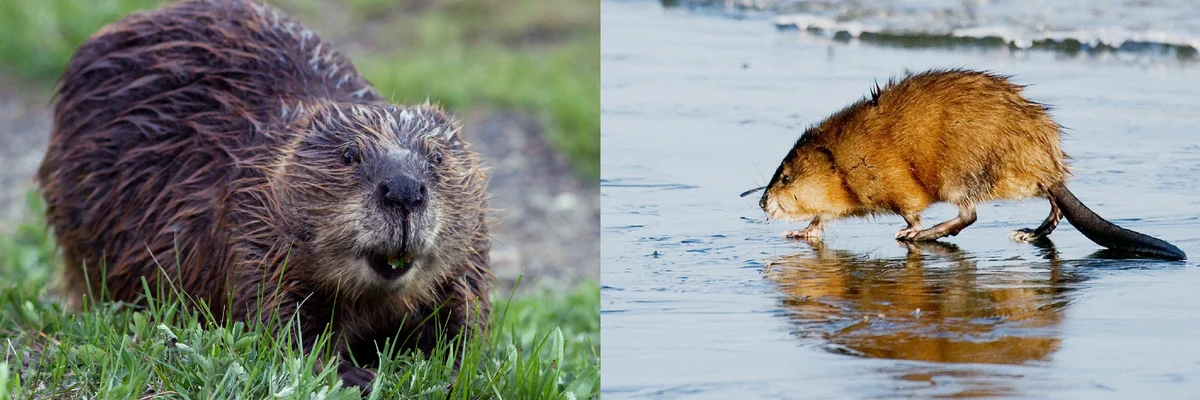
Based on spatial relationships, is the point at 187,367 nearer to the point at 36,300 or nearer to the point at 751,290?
the point at 751,290

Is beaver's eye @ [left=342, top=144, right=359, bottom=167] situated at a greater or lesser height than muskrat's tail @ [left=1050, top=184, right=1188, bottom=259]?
greater

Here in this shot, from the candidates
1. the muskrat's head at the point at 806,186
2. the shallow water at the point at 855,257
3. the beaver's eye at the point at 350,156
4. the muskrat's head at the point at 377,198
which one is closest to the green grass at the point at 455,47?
the muskrat's head at the point at 377,198

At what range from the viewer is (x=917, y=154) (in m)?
2.16

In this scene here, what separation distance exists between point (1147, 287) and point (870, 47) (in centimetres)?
60

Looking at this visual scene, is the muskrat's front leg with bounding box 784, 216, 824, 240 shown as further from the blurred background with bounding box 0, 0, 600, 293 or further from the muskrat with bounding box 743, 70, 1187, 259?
the blurred background with bounding box 0, 0, 600, 293

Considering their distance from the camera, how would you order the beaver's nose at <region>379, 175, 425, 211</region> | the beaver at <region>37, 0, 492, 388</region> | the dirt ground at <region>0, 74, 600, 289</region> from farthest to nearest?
the dirt ground at <region>0, 74, 600, 289</region> → the beaver at <region>37, 0, 492, 388</region> → the beaver's nose at <region>379, 175, 425, 211</region>

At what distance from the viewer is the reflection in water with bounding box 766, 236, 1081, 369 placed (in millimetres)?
2021

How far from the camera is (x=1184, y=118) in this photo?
2.19 meters

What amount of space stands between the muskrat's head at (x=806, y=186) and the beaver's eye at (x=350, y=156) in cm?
97

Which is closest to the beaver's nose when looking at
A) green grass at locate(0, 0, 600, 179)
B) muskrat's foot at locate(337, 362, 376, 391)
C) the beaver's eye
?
the beaver's eye

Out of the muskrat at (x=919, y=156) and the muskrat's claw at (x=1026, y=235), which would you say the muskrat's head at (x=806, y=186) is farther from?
the muskrat's claw at (x=1026, y=235)

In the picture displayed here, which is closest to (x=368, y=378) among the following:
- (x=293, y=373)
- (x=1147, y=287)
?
(x=293, y=373)

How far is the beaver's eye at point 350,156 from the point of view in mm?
2727

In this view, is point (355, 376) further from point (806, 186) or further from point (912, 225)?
point (912, 225)
